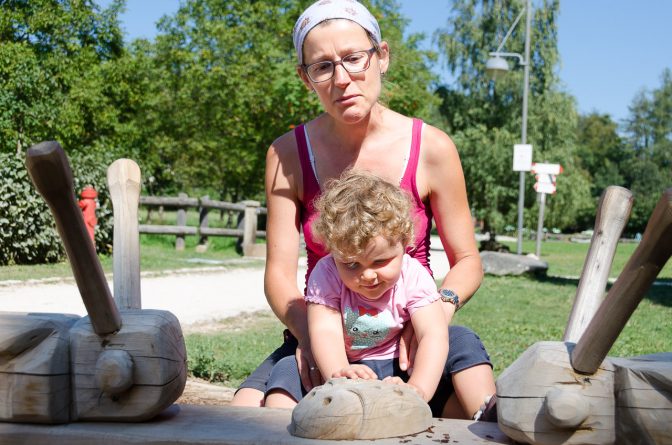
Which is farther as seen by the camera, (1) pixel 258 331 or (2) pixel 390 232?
(1) pixel 258 331

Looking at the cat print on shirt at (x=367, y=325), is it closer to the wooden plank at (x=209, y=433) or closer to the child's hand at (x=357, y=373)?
the child's hand at (x=357, y=373)

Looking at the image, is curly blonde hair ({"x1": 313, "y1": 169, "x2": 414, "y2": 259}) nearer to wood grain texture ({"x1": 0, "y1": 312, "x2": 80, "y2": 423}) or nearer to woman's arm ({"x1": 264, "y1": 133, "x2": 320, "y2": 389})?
woman's arm ({"x1": 264, "y1": 133, "x2": 320, "y2": 389})

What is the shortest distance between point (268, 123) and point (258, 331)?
54.7 ft

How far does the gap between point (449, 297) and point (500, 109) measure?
2535cm

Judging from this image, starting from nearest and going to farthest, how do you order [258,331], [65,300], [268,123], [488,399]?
[488,399] → [258,331] → [65,300] → [268,123]

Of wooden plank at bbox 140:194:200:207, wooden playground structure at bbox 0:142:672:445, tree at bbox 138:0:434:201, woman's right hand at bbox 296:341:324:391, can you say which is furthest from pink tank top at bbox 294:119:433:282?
tree at bbox 138:0:434:201

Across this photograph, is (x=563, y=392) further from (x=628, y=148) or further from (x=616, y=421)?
(x=628, y=148)

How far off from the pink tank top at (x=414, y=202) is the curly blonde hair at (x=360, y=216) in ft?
1.15

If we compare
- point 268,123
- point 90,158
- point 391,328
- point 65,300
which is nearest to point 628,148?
point 268,123

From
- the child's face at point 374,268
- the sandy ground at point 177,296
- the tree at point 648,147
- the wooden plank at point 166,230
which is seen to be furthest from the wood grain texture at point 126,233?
the tree at point 648,147

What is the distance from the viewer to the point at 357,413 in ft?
4.51

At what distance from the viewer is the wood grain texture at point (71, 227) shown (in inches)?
50.3

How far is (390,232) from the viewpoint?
1.92m

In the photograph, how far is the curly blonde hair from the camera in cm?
189
